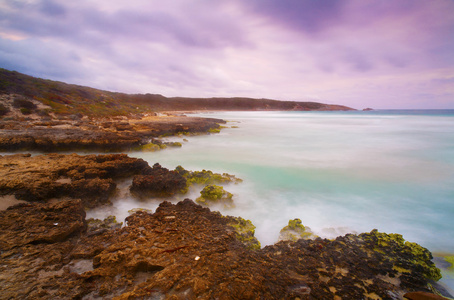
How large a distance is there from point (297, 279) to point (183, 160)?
23.0ft

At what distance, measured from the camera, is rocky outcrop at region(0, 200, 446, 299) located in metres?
1.96

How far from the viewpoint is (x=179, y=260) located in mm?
2320

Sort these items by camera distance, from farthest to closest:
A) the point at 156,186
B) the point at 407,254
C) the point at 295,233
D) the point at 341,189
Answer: the point at 341,189 → the point at 156,186 → the point at 295,233 → the point at 407,254

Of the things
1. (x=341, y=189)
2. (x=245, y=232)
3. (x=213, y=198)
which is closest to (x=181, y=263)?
(x=245, y=232)

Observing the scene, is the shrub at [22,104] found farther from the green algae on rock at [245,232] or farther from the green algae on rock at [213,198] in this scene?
the green algae on rock at [245,232]

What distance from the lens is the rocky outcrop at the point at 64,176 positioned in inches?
145

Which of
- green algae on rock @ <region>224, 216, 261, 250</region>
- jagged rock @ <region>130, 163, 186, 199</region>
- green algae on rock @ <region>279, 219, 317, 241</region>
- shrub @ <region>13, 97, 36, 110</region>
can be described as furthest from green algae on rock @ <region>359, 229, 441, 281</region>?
shrub @ <region>13, 97, 36, 110</region>

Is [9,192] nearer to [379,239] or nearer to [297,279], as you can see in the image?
[297,279]

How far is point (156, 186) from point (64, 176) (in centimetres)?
204

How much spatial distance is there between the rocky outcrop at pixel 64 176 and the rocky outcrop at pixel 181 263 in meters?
0.70

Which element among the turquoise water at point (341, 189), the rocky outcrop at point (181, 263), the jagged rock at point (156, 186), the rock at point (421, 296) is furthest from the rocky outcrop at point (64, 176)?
the rock at point (421, 296)

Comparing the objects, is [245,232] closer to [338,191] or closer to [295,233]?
[295,233]

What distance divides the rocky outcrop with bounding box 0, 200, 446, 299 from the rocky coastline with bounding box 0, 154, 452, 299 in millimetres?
10

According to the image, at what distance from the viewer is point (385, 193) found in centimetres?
568
